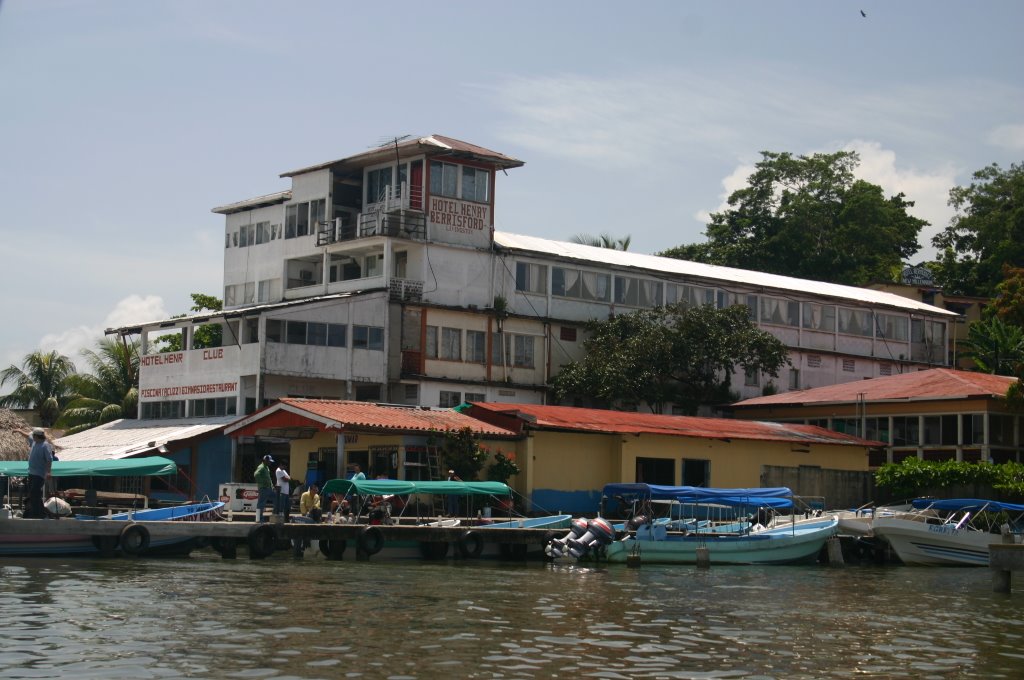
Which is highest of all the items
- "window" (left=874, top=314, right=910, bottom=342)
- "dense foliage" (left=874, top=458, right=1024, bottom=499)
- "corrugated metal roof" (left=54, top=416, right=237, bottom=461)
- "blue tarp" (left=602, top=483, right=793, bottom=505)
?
"window" (left=874, top=314, right=910, bottom=342)

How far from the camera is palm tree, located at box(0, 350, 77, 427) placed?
65438 millimetres

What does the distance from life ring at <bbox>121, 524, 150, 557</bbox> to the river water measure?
21.5 inches

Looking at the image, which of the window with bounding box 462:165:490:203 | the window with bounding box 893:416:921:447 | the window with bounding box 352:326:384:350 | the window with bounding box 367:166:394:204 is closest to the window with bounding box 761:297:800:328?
the window with bounding box 893:416:921:447

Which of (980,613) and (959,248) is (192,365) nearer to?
(980,613)

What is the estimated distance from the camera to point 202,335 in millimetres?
Answer: 60250

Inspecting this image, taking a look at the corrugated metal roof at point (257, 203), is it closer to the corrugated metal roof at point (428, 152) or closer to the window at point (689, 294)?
the corrugated metal roof at point (428, 152)

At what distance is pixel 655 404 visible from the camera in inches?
2047

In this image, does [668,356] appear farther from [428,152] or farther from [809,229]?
[809,229]

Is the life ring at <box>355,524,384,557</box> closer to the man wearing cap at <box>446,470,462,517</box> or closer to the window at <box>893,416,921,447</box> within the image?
the man wearing cap at <box>446,470,462,517</box>

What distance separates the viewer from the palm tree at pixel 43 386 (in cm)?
6544

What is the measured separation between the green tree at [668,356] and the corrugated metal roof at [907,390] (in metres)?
1.48

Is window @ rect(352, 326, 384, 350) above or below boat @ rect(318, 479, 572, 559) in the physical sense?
above

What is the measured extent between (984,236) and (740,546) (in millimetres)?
55228

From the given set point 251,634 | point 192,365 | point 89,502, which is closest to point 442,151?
point 192,365
